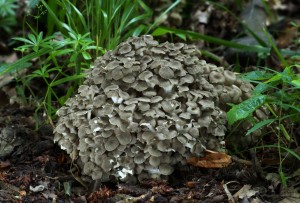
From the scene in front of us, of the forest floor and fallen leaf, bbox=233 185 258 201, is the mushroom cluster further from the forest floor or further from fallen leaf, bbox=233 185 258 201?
fallen leaf, bbox=233 185 258 201

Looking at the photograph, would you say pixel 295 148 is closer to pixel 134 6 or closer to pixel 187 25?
pixel 134 6

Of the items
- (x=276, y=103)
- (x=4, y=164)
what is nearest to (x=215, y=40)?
(x=276, y=103)

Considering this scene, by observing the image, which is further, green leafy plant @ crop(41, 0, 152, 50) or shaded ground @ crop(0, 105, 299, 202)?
green leafy plant @ crop(41, 0, 152, 50)

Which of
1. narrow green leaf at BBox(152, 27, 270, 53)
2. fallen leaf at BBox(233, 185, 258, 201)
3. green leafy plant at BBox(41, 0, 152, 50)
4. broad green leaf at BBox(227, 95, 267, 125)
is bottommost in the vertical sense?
fallen leaf at BBox(233, 185, 258, 201)

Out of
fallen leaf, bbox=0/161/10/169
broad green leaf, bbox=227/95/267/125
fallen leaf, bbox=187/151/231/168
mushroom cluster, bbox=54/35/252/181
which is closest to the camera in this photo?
broad green leaf, bbox=227/95/267/125

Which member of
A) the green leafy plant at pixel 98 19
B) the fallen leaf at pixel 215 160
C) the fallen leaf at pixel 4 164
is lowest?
the fallen leaf at pixel 4 164

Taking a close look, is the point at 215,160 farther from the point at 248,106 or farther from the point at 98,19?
the point at 98,19

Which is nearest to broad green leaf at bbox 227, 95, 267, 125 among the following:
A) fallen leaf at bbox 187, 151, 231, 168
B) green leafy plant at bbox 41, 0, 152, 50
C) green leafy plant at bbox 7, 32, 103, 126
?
fallen leaf at bbox 187, 151, 231, 168

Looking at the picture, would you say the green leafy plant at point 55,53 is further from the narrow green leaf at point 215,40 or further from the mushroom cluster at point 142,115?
the narrow green leaf at point 215,40

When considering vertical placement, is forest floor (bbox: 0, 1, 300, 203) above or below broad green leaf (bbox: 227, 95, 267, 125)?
below

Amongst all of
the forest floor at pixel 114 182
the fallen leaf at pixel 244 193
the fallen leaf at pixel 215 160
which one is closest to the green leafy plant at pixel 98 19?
the forest floor at pixel 114 182
